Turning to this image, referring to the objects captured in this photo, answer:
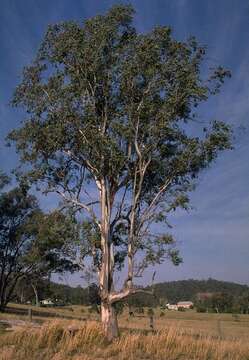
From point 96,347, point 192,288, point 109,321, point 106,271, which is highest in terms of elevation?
point 192,288

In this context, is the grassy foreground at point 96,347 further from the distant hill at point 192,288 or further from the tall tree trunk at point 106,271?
the distant hill at point 192,288

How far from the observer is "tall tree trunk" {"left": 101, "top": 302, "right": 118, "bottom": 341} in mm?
16109

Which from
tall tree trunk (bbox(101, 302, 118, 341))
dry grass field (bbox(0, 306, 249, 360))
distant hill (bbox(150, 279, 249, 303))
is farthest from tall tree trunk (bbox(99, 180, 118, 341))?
distant hill (bbox(150, 279, 249, 303))

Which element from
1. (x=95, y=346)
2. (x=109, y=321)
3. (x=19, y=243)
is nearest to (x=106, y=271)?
(x=109, y=321)

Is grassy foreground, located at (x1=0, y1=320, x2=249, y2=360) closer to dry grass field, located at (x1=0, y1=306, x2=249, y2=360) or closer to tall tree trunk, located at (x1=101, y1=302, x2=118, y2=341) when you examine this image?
dry grass field, located at (x1=0, y1=306, x2=249, y2=360)

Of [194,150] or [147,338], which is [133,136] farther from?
[147,338]

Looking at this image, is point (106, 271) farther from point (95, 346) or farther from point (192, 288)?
point (192, 288)

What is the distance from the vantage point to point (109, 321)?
16.7 metres

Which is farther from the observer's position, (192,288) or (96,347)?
(192,288)

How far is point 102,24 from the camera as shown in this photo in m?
19.5

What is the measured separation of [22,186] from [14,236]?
83.8ft

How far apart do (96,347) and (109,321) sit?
2764 millimetres

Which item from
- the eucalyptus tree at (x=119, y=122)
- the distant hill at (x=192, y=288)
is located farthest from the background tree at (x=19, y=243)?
the distant hill at (x=192, y=288)

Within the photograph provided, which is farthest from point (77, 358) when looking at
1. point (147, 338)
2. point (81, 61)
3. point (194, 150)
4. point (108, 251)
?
point (81, 61)
